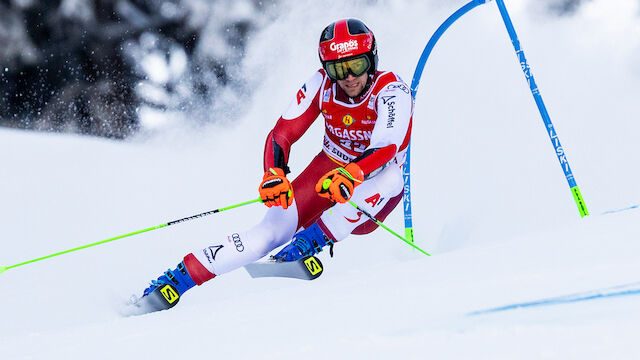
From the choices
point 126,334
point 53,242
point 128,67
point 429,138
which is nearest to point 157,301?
point 126,334

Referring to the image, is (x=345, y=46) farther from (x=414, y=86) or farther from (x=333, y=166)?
(x=414, y=86)

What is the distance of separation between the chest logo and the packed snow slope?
0.91 metres

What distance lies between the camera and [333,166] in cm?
414

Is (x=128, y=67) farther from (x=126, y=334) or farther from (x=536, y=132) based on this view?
(x=126, y=334)

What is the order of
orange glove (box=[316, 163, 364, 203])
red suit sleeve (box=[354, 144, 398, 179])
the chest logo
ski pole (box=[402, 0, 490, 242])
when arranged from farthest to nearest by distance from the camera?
ski pole (box=[402, 0, 490, 242])
the chest logo
red suit sleeve (box=[354, 144, 398, 179])
orange glove (box=[316, 163, 364, 203])

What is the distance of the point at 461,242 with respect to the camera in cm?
514

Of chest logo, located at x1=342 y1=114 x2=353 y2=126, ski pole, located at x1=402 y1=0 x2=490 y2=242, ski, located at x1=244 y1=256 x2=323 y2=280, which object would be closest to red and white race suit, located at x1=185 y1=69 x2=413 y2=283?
chest logo, located at x1=342 y1=114 x2=353 y2=126

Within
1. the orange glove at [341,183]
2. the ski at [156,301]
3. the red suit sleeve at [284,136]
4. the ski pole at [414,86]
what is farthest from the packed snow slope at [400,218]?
the red suit sleeve at [284,136]

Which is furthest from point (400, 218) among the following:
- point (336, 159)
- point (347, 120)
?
point (347, 120)

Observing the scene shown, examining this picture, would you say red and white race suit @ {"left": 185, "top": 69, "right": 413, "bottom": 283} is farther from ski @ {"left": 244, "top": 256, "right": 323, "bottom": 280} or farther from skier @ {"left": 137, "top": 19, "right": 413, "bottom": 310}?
ski @ {"left": 244, "top": 256, "right": 323, "bottom": 280}

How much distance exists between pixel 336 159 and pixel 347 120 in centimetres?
32

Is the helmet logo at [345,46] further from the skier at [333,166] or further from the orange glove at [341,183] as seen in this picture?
the orange glove at [341,183]

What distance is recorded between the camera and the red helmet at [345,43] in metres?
3.64

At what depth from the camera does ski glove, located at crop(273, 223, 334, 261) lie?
385 centimetres
